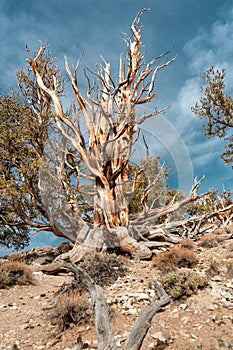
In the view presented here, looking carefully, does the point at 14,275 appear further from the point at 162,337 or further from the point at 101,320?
the point at 101,320

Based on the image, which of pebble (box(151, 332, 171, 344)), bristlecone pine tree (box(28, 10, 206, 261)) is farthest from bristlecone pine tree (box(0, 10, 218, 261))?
pebble (box(151, 332, 171, 344))

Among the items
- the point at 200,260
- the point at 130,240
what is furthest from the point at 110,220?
the point at 200,260

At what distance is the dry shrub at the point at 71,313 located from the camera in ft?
14.3

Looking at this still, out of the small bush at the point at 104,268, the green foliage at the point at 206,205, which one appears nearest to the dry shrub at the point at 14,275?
the small bush at the point at 104,268

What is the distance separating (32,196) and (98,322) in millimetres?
8110

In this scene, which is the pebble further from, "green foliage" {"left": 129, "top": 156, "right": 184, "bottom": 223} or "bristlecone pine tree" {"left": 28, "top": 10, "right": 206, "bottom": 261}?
"green foliage" {"left": 129, "top": 156, "right": 184, "bottom": 223}

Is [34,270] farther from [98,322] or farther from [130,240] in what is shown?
[98,322]

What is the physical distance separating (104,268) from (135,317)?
1993mm

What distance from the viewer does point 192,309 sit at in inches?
175

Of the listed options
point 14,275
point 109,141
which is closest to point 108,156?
point 109,141

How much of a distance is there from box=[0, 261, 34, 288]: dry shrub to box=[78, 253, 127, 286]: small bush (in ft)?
4.86

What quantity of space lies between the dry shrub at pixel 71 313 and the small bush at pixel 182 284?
1.53 m

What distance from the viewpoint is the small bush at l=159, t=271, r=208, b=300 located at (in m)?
4.85

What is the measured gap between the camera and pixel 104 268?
6367 millimetres
